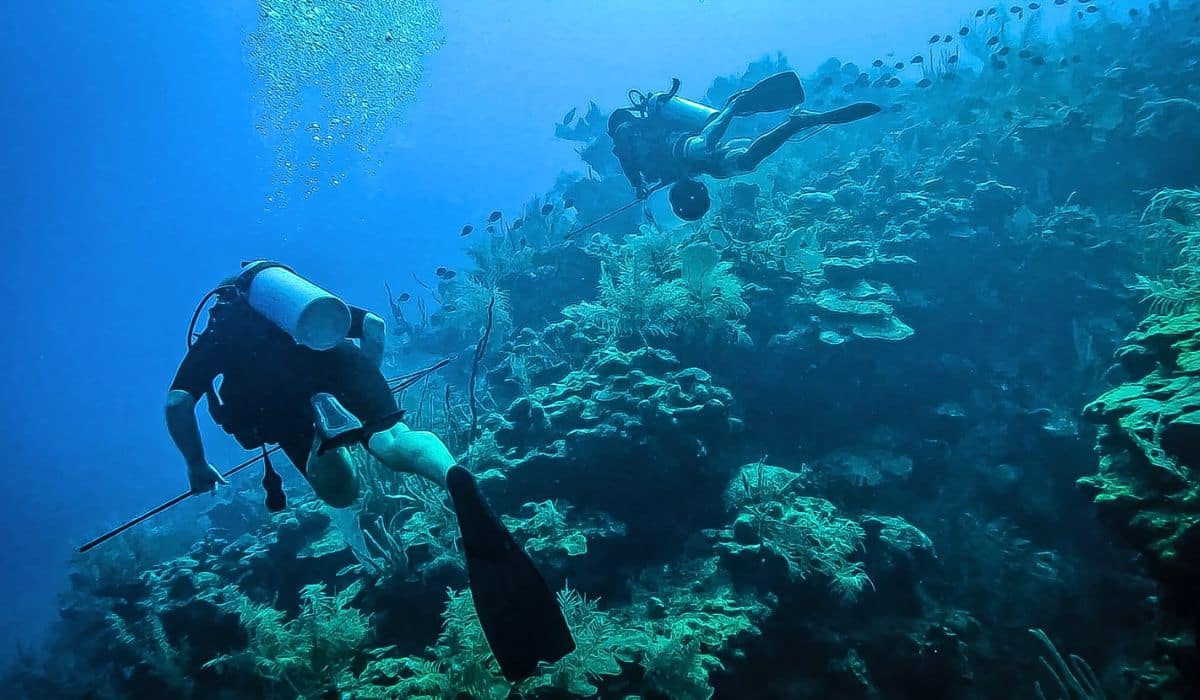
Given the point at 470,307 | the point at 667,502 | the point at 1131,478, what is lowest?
the point at 1131,478

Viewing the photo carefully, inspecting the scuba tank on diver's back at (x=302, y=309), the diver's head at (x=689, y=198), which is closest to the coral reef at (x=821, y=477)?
the diver's head at (x=689, y=198)

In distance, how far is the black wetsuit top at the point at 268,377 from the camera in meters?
2.90

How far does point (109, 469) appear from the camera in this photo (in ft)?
158

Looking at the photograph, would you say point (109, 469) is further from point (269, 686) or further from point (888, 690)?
point (888, 690)

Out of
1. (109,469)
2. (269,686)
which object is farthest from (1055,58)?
(109,469)

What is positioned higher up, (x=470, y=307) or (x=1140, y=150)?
(x=470, y=307)

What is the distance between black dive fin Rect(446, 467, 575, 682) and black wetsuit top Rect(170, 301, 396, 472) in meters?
0.85

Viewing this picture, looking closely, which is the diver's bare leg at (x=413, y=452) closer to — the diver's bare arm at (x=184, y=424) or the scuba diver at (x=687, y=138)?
the diver's bare arm at (x=184, y=424)

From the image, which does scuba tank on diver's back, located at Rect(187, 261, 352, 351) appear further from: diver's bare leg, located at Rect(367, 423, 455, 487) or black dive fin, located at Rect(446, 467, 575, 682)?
black dive fin, located at Rect(446, 467, 575, 682)

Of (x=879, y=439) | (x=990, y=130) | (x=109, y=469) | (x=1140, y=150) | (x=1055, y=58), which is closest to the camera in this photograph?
(x=879, y=439)

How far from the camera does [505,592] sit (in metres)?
2.44

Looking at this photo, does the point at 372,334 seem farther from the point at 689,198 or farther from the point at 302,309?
the point at 689,198

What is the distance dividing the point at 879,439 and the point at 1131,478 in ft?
7.50

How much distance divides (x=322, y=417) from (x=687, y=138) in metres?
4.75
